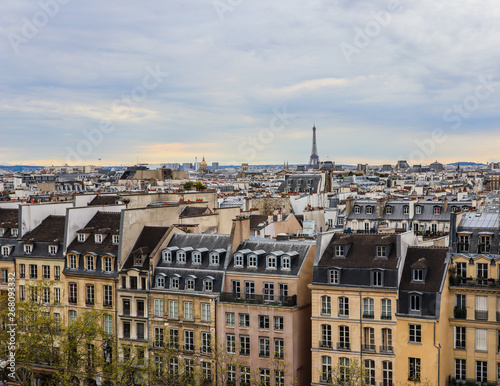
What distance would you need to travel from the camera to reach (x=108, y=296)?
54.6 meters

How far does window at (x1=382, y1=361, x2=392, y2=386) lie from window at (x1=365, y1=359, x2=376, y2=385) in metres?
0.71

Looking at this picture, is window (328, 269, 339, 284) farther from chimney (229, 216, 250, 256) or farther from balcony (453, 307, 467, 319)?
chimney (229, 216, 250, 256)

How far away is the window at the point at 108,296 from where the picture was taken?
54.3m

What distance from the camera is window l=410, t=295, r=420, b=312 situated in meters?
43.0

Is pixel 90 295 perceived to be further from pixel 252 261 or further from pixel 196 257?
pixel 252 261

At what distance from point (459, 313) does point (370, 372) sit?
7.32 m

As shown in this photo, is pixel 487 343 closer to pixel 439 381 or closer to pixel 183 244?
pixel 439 381

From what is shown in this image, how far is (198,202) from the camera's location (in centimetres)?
7200

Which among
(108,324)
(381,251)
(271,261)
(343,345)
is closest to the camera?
(343,345)

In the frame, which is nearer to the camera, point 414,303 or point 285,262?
point 414,303

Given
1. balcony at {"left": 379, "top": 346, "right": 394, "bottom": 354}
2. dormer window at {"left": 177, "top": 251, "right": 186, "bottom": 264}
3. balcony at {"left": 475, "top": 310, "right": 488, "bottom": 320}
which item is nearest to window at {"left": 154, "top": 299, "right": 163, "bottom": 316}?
dormer window at {"left": 177, "top": 251, "right": 186, "bottom": 264}

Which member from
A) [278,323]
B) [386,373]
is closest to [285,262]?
[278,323]

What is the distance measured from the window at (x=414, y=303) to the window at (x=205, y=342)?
617 inches

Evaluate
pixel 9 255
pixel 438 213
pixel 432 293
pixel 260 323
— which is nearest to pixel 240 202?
pixel 438 213
